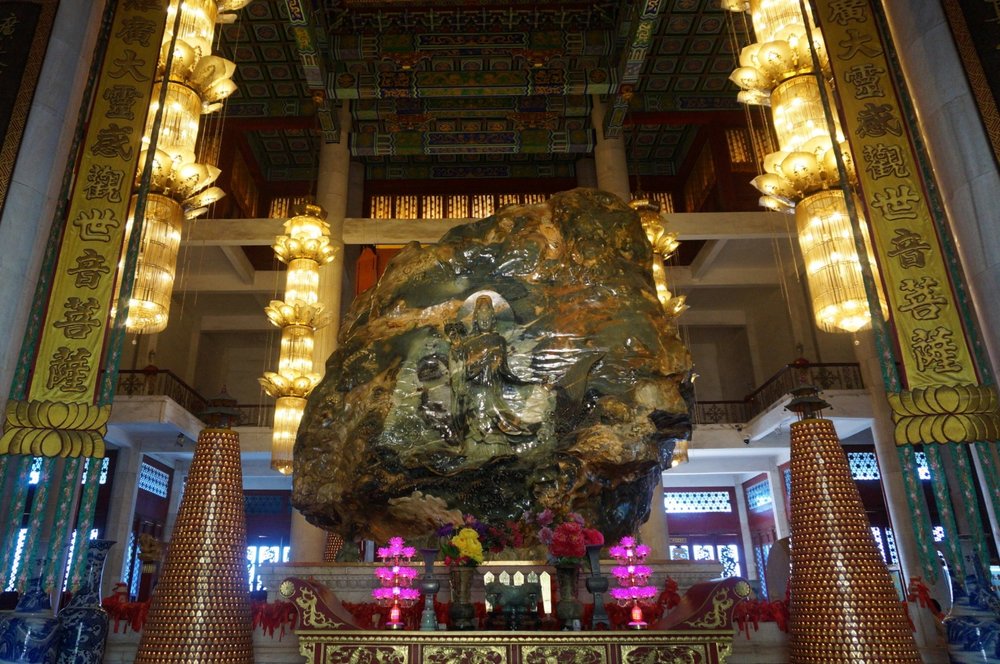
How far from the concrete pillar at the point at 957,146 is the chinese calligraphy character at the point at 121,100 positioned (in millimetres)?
5279

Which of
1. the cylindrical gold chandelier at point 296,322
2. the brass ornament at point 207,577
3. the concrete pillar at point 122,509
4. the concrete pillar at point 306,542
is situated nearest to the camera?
the brass ornament at point 207,577

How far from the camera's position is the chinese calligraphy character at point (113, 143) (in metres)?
4.55

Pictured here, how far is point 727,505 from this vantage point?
44.9 ft

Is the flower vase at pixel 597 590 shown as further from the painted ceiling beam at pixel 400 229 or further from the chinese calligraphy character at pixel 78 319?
the painted ceiling beam at pixel 400 229

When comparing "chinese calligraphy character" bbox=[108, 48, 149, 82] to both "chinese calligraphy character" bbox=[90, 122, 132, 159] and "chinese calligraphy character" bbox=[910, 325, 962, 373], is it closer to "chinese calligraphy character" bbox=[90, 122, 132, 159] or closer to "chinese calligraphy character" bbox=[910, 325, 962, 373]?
"chinese calligraphy character" bbox=[90, 122, 132, 159]

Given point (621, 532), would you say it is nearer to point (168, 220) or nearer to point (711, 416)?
point (168, 220)

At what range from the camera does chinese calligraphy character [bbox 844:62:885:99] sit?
4.56 meters

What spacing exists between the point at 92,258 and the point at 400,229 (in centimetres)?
729

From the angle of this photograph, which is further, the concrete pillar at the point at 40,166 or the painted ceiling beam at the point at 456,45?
the painted ceiling beam at the point at 456,45

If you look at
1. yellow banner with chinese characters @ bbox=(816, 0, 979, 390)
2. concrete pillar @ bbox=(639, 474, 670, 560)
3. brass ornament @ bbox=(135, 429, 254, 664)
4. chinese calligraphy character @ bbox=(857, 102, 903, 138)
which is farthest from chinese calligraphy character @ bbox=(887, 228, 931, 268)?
concrete pillar @ bbox=(639, 474, 670, 560)

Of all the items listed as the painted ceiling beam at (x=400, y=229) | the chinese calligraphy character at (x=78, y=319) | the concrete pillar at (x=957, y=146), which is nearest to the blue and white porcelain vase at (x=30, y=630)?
the chinese calligraphy character at (x=78, y=319)

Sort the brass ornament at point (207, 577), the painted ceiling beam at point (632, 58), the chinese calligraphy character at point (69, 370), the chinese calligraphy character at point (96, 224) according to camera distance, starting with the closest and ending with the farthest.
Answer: the brass ornament at point (207, 577), the chinese calligraphy character at point (69, 370), the chinese calligraphy character at point (96, 224), the painted ceiling beam at point (632, 58)

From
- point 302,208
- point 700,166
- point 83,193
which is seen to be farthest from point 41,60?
point 700,166

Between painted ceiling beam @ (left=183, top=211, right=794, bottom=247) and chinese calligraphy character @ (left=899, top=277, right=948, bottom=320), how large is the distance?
23.7 ft
